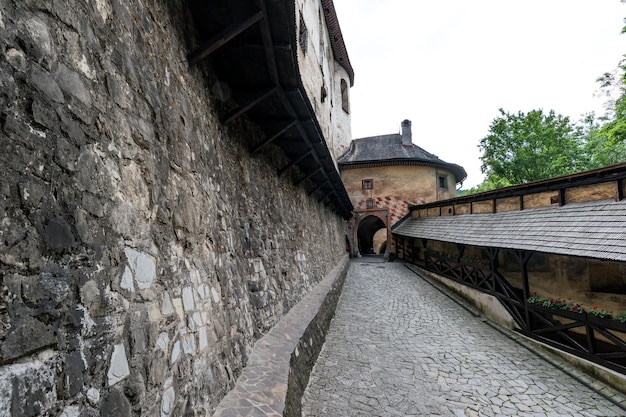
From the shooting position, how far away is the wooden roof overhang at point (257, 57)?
2.88 metres

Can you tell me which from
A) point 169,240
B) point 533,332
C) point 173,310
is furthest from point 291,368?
point 533,332

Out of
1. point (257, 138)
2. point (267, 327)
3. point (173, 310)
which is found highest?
point (257, 138)

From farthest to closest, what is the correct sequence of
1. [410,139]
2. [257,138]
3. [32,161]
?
[410,139]
[257,138]
[32,161]

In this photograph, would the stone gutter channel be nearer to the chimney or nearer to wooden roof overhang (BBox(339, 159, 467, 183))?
wooden roof overhang (BBox(339, 159, 467, 183))

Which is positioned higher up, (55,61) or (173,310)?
(55,61)

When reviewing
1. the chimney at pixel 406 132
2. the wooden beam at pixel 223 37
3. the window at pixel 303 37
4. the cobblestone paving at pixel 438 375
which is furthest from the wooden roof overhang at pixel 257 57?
the chimney at pixel 406 132

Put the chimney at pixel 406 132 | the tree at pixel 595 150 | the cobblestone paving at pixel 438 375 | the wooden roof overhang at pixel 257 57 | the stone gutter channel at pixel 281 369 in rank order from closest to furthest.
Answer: the stone gutter channel at pixel 281 369
the wooden roof overhang at pixel 257 57
the cobblestone paving at pixel 438 375
the tree at pixel 595 150
the chimney at pixel 406 132

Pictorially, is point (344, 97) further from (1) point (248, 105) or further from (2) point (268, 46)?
(2) point (268, 46)

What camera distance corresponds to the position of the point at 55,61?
1444 millimetres

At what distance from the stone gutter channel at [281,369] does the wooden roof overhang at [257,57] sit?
283 centimetres

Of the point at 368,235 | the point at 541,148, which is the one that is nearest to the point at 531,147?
the point at 541,148

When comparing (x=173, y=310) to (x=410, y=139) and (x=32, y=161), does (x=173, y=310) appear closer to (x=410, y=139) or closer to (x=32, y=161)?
(x=32, y=161)

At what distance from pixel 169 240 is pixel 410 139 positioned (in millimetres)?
24795

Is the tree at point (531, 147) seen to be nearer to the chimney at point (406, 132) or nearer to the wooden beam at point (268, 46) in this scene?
the chimney at point (406, 132)
